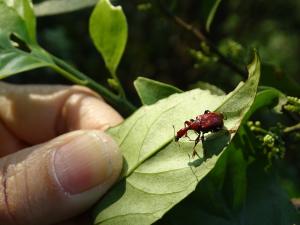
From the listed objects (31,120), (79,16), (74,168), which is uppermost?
(74,168)

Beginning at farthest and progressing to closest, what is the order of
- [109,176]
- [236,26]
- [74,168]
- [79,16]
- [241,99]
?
[236,26] → [79,16] → [74,168] → [109,176] → [241,99]

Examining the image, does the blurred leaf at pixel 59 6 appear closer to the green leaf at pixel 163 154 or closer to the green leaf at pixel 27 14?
the green leaf at pixel 27 14

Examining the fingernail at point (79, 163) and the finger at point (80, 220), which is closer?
the fingernail at point (79, 163)

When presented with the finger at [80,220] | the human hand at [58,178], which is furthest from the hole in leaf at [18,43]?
the finger at [80,220]

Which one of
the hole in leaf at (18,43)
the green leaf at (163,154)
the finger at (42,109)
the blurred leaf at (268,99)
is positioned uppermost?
the hole in leaf at (18,43)

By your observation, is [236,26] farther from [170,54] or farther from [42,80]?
[42,80]

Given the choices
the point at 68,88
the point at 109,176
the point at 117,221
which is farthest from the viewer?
the point at 68,88

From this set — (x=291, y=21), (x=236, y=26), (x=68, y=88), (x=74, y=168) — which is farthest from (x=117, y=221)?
(x=291, y=21)
